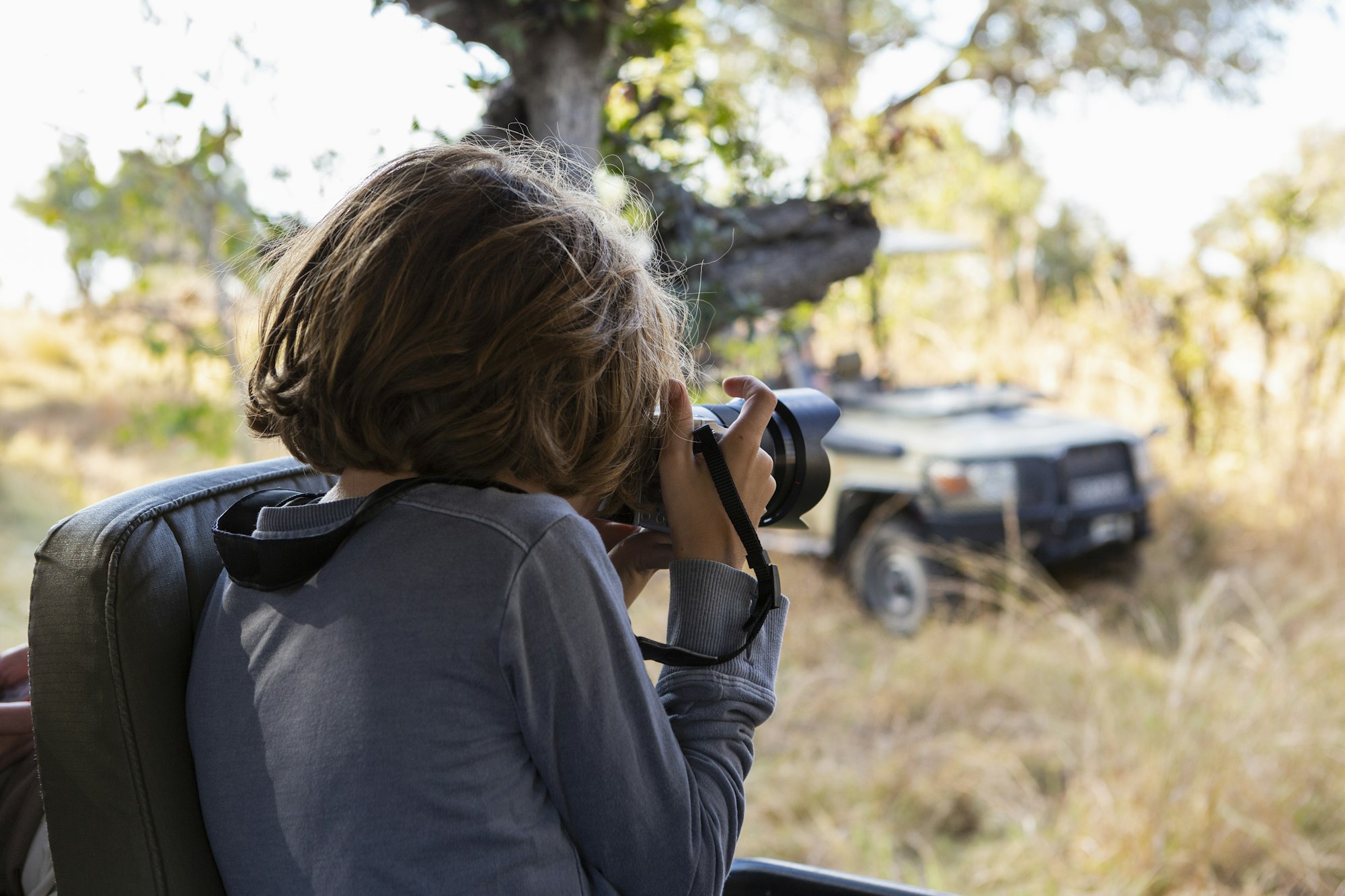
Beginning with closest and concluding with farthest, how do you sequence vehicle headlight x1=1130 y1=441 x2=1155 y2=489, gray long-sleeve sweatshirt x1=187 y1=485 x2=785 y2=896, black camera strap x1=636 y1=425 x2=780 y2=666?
gray long-sleeve sweatshirt x1=187 y1=485 x2=785 y2=896, black camera strap x1=636 y1=425 x2=780 y2=666, vehicle headlight x1=1130 y1=441 x2=1155 y2=489

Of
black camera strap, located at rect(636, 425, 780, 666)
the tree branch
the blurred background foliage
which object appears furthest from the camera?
the tree branch

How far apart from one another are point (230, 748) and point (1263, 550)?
5.22m

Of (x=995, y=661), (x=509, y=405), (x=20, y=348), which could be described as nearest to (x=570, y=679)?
(x=509, y=405)

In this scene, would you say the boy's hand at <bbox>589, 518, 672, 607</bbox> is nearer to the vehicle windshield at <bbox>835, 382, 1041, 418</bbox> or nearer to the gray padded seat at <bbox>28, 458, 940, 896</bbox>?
the gray padded seat at <bbox>28, 458, 940, 896</bbox>

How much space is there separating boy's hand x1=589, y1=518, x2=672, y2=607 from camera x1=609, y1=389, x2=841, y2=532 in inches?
1.6

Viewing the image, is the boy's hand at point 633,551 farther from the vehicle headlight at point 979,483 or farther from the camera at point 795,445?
the vehicle headlight at point 979,483

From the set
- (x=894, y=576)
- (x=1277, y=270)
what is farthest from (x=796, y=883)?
(x=1277, y=270)

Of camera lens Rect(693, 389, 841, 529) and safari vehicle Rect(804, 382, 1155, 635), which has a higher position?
camera lens Rect(693, 389, 841, 529)

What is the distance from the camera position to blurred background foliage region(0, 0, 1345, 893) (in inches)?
86.9

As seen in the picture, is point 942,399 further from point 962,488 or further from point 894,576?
point 894,576

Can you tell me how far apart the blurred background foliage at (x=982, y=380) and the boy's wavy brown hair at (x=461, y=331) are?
27cm

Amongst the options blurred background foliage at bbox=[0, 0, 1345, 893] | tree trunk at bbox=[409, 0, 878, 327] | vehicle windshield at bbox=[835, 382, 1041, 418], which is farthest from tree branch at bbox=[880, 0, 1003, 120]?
Result: vehicle windshield at bbox=[835, 382, 1041, 418]

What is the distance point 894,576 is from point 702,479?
3.70 meters

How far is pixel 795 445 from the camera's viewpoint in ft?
3.75
